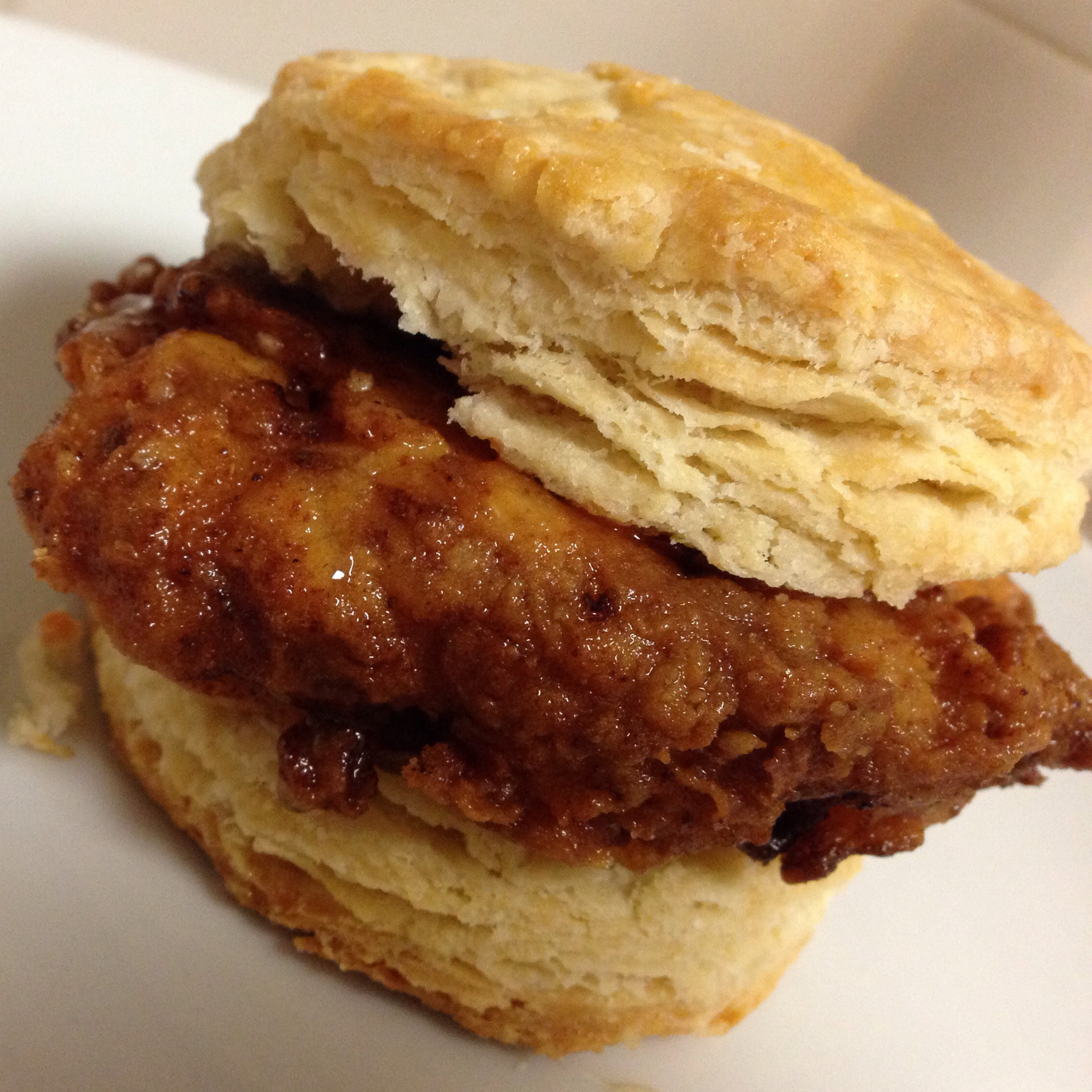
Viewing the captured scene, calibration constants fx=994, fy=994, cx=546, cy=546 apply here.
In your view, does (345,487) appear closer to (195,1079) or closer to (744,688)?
(744,688)

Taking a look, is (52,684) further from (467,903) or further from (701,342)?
(701,342)

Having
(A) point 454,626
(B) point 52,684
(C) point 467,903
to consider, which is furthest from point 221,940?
(A) point 454,626

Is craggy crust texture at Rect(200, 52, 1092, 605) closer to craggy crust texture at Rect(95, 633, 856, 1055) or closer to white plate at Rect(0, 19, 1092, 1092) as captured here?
A: craggy crust texture at Rect(95, 633, 856, 1055)

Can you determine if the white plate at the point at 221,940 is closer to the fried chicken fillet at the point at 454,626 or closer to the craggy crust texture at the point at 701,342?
the fried chicken fillet at the point at 454,626

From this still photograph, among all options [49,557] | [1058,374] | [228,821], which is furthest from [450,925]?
[1058,374]

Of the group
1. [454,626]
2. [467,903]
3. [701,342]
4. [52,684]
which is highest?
[701,342]

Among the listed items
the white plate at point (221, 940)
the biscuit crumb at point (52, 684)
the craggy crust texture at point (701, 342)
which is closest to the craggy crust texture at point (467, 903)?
the white plate at point (221, 940)

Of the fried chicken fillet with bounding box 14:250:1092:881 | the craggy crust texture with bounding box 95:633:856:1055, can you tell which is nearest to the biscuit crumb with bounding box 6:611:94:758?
the craggy crust texture with bounding box 95:633:856:1055
